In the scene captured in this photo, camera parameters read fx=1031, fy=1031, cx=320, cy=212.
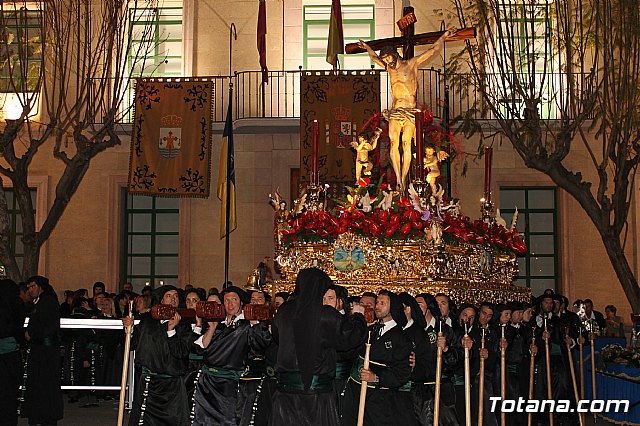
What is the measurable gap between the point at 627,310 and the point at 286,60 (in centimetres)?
874

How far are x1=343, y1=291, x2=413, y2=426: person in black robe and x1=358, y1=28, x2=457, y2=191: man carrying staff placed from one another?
14.7ft

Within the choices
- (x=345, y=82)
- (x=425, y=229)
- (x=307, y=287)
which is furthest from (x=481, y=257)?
(x=345, y=82)

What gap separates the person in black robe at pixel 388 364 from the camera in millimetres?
8562

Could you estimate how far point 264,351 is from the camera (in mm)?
8875

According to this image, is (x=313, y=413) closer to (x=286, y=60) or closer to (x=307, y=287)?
(x=307, y=287)

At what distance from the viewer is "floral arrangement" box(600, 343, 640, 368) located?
12.6 metres

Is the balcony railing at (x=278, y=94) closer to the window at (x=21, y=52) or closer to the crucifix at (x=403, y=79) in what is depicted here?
the window at (x=21, y=52)

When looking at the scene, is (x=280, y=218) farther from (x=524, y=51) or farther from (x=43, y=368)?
(x=524, y=51)

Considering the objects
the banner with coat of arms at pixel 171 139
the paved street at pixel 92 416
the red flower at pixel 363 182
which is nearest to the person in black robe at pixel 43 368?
the paved street at pixel 92 416

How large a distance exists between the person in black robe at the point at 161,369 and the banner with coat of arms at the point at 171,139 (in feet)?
35.0

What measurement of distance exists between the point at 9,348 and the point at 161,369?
2.37 m

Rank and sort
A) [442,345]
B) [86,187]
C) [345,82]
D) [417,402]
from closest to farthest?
1. [442,345]
2. [417,402]
3. [345,82]
4. [86,187]

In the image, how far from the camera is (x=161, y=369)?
30.8 feet

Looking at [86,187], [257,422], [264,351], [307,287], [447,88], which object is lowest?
[257,422]
